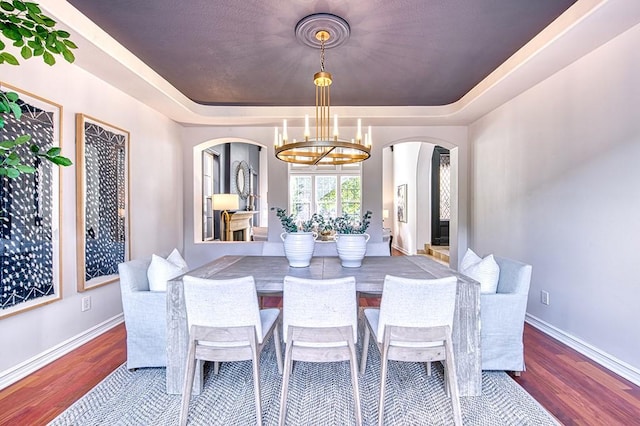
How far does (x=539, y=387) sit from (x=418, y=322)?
47.1 inches

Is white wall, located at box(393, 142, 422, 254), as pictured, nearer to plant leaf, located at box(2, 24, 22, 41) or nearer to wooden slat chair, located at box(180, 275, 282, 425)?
wooden slat chair, located at box(180, 275, 282, 425)

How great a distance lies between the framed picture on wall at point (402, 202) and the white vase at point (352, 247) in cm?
673

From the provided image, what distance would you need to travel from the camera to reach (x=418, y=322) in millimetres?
1755

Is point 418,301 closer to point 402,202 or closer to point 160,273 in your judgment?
point 160,273

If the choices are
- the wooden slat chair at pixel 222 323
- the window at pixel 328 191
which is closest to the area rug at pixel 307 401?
the wooden slat chair at pixel 222 323

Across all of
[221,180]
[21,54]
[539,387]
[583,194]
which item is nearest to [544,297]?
[583,194]

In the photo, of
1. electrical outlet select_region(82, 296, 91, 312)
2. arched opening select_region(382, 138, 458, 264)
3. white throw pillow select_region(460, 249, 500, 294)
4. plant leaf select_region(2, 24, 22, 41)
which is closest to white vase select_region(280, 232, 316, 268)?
white throw pillow select_region(460, 249, 500, 294)

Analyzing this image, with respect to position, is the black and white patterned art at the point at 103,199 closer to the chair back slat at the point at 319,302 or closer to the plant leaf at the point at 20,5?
the plant leaf at the point at 20,5

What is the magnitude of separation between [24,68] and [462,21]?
328cm

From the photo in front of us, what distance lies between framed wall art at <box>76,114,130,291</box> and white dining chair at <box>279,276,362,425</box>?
7.52 ft

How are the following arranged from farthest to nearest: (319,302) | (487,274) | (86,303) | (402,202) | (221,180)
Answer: (402,202) < (221,180) < (86,303) < (487,274) < (319,302)

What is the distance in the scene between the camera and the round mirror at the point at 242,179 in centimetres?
791

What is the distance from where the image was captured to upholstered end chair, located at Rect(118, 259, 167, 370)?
229cm

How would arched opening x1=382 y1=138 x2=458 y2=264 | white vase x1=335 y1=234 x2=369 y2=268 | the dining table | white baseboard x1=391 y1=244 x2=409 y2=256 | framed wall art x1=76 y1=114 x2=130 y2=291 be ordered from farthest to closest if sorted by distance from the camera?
white baseboard x1=391 y1=244 x2=409 y2=256, arched opening x1=382 y1=138 x2=458 y2=264, framed wall art x1=76 y1=114 x2=130 y2=291, white vase x1=335 y1=234 x2=369 y2=268, the dining table
